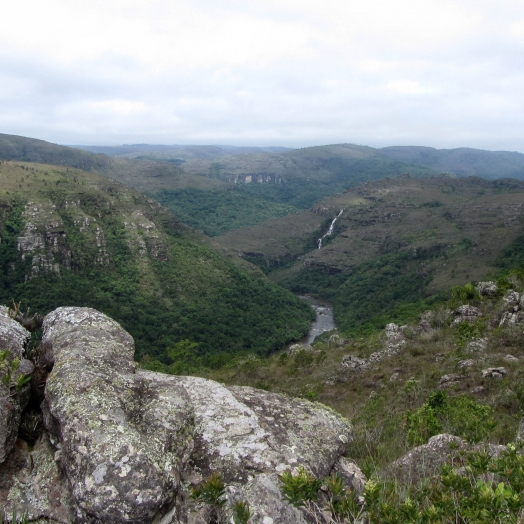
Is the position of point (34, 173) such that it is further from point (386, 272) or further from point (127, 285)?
point (386, 272)

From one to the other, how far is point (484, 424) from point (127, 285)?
6346 centimetres

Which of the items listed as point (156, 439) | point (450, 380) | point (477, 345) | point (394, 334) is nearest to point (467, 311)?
point (394, 334)

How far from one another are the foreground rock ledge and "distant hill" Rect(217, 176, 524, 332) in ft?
143

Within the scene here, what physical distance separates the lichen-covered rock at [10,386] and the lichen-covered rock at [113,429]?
346 mm

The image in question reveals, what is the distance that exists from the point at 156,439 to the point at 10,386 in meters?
2.01

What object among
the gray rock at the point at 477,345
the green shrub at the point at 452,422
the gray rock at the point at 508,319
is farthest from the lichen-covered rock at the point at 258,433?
the gray rock at the point at 508,319

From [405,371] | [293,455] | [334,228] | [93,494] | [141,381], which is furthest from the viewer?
[334,228]

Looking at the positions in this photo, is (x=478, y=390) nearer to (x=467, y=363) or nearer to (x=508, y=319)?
(x=467, y=363)

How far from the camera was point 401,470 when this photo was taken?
509 centimetres

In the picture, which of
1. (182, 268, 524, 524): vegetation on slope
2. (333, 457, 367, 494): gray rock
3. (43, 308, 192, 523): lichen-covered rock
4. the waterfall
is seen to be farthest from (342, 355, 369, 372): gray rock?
the waterfall

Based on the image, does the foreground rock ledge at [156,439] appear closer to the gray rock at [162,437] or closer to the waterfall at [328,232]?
the gray rock at [162,437]

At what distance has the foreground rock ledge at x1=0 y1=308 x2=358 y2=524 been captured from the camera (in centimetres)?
380

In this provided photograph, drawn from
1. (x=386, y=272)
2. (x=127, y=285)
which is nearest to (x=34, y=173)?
(x=127, y=285)

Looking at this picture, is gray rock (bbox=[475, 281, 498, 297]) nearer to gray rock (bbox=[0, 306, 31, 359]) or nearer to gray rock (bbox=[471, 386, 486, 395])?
gray rock (bbox=[471, 386, 486, 395])
